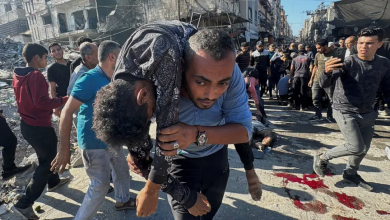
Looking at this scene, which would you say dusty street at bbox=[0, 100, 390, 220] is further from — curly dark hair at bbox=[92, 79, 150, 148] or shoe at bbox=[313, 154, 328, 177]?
curly dark hair at bbox=[92, 79, 150, 148]

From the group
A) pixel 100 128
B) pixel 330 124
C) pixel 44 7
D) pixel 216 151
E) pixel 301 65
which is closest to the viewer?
pixel 100 128

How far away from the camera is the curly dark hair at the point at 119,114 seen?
864mm

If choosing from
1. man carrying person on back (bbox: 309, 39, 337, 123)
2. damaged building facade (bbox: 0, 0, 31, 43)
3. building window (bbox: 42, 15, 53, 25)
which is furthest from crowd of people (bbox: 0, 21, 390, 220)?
damaged building facade (bbox: 0, 0, 31, 43)

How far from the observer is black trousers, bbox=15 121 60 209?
2.53 m

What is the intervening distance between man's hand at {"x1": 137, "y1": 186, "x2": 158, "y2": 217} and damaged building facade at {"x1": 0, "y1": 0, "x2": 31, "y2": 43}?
36847mm

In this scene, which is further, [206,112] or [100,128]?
[206,112]

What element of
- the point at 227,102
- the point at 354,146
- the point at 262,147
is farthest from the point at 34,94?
the point at 354,146

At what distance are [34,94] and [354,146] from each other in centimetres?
403

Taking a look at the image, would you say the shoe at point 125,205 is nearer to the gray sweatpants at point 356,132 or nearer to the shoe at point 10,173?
the shoe at point 10,173

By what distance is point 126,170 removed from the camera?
2527 millimetres

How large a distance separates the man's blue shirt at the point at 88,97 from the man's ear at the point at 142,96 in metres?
1.31

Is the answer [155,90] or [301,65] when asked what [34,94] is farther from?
[301,65]

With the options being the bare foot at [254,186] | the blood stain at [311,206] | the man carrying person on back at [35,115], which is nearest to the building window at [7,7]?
the man carrying person on back at [35,115]

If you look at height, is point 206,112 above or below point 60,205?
above
